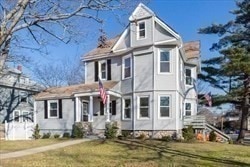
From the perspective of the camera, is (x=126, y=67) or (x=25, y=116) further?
(x=25, y=116)

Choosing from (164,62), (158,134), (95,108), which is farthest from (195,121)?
(95,108)

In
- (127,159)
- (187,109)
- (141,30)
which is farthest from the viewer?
(187,109)

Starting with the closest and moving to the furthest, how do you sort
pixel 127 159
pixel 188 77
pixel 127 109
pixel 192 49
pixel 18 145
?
pixel 127 159, pixel 18 145, pixel 127 109, pixel 188 77, pixel 192 49

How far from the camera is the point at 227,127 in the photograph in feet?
223

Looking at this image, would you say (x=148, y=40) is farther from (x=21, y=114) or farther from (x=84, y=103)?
(x=21, y=114)

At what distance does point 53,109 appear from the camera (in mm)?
28781

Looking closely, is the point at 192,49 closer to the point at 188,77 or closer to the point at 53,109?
the point at 188,77

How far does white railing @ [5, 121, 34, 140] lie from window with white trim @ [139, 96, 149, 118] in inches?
362

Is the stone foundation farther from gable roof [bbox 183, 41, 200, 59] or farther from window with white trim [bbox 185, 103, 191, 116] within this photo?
gable roof [bbox 183, 41, 200, 59]

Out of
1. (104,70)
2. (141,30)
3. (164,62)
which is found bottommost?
(104,70)

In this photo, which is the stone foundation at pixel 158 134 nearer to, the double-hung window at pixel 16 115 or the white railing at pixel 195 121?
the white railing at pixel 195 121

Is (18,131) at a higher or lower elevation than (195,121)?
lower

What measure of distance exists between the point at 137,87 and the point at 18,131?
9.76m

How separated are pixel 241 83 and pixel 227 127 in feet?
132
